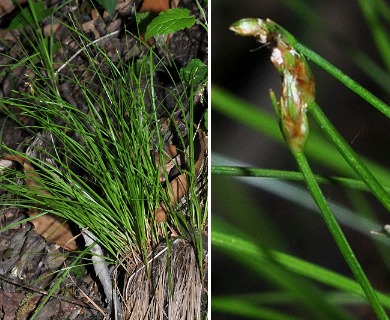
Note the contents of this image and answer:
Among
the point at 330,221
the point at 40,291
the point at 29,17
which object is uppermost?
the point at 330,221

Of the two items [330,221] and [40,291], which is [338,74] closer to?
[330,221]

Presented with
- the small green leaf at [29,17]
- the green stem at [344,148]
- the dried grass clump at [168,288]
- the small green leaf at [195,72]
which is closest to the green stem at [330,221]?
the green stem at [344,148]

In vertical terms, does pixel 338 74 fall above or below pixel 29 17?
above

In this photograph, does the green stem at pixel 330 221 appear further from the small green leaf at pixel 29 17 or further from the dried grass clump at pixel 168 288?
the small green leaf at pixel 29 17

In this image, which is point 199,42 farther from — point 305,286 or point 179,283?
point 305,286

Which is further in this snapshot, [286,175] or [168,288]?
[168,288]

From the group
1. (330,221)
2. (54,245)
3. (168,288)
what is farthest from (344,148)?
(54,245)

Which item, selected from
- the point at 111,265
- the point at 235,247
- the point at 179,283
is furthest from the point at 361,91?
the point at 111,265
